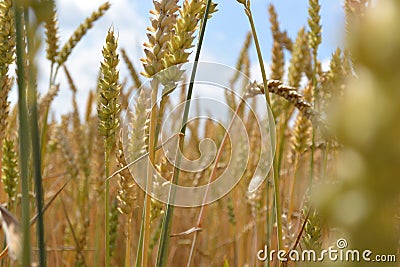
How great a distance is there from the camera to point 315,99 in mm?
1004

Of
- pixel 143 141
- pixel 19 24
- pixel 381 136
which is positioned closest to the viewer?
pixel 381 136

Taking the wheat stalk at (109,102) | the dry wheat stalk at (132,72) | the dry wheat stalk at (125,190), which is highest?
the dry wheat stalk at (132,72)

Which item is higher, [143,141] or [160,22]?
[160,22]

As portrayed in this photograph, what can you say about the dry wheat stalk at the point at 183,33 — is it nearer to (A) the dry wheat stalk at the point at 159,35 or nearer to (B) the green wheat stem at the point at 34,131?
(A) the dry wheat stalk at the point at 159,35

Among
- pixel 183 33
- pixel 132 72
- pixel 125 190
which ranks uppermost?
pixel 132 72

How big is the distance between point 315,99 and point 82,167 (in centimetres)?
71

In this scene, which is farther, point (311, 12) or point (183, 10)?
point (311, 12)

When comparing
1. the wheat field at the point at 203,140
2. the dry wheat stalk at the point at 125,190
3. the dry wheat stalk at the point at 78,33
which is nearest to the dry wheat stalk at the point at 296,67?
the wheat field at the point at 203,140

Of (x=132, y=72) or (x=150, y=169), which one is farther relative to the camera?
(x=132, y=72)

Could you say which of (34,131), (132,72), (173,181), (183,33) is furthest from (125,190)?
(132,72)

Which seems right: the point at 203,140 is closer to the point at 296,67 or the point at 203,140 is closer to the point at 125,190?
the point at 125,190

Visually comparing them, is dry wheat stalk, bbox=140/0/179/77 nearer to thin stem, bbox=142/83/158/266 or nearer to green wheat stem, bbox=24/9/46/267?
thin stem, bbox=142/83/158/266

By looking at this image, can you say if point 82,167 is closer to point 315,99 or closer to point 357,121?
point 315,99

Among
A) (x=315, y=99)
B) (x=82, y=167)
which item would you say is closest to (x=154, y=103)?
(x=315, y=99)
